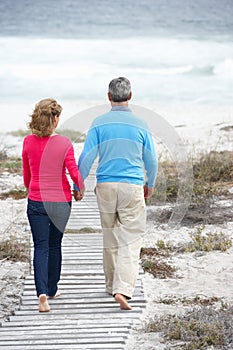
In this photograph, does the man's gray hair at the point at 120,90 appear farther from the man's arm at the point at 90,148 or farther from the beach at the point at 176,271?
the beach at the point at 176,271

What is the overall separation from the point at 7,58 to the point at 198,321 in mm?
29388

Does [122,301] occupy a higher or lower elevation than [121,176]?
lower

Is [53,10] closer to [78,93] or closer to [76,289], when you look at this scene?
[78,93]

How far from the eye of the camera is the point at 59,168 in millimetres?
4828

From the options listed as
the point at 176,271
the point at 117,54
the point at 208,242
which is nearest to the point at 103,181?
the point at 176,271

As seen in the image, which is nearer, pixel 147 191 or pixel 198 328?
pixel 198 328

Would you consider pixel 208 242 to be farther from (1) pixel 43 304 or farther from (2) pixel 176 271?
(1) pixel 43 304

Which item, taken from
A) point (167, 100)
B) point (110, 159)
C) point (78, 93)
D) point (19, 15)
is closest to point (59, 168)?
point (110, 159)

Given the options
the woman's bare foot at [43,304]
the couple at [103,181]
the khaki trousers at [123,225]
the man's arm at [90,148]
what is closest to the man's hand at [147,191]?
the couple at [103,181]

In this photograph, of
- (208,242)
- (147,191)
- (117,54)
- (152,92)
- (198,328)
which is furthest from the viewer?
(117,54)

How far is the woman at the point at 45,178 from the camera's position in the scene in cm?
481

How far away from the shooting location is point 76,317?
4992mm

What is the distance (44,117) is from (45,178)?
1.37 ft

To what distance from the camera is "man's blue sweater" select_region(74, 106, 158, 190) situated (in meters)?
4.95
